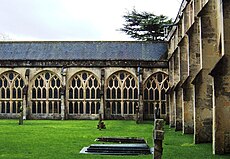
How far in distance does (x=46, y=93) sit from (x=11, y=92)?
12.0ft

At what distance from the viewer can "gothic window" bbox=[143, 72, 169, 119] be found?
42.8 meters

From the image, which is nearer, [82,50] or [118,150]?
[118,150]

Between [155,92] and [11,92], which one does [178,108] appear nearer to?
[155,92]

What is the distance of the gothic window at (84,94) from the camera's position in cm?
4325

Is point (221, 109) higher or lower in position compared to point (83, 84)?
lower

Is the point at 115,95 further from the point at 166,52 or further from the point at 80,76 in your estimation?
the point at 166,52

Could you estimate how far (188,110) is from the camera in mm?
26672

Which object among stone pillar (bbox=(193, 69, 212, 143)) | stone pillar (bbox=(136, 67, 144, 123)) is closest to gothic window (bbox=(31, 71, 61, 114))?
stone pillar (bbox=(136, 67, 144, 123))

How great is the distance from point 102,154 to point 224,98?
5274mm

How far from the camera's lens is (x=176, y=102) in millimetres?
30797

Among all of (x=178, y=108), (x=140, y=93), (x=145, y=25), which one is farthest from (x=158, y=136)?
(x=145, y=25)

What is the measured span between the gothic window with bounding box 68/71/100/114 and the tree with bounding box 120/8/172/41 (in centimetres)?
2371

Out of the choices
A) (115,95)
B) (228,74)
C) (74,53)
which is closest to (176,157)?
(228,74)

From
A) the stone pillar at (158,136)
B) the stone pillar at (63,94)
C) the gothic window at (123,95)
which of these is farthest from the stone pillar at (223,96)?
the stone pillar at (63,94)
